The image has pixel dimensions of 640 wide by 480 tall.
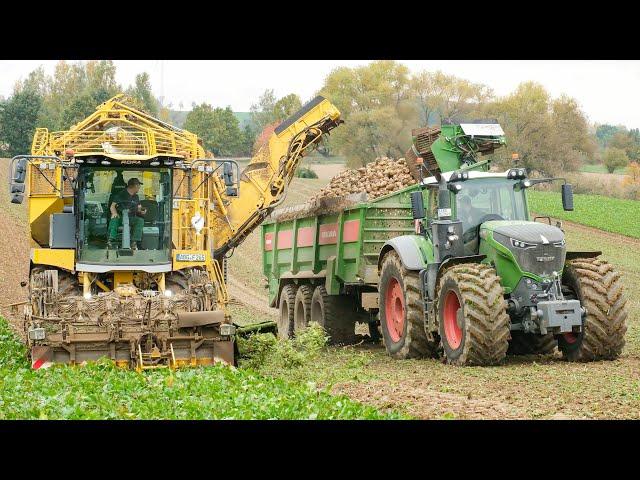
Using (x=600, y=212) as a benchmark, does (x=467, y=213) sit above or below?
above

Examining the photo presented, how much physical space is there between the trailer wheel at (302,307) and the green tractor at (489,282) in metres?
3.49

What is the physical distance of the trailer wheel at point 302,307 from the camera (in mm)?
18328

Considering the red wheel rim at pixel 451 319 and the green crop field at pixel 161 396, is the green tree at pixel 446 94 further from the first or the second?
the green crop field at pixel 161 396

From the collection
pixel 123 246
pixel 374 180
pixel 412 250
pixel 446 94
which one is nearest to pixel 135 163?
pixel 123 246

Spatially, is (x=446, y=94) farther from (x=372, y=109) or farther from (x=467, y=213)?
(x=467, y=213)

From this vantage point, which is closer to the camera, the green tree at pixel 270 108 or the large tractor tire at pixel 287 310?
the large tractor tire at pixel 287 310

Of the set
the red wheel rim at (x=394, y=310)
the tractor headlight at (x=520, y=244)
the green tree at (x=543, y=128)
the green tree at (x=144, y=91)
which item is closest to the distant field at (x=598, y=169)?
the green tree at (x=543, y=128)

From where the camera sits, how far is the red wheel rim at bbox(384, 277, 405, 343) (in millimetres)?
14727

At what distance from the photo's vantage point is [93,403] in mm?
9461

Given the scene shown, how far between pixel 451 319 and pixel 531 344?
4.94 feet

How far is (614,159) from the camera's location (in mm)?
54594

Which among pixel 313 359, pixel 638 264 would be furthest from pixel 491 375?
pixel 638 264
